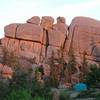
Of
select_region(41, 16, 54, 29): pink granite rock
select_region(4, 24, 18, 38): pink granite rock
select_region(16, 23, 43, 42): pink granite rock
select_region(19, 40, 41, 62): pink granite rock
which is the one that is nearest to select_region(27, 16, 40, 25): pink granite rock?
select_region(41, 16, 54, 29): pink granite rock

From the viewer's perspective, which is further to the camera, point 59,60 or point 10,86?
point 59,60

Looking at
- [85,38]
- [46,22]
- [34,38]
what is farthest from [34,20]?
[85,38]

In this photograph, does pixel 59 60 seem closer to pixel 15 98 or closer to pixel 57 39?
pixel 57 39

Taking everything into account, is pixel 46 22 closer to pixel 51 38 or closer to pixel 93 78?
pixel 51 38

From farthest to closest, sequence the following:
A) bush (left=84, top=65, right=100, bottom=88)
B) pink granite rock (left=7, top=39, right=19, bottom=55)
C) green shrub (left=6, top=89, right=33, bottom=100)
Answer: pink granite rock (left=7, top=39, right=19, bottom=55) < bush (left=84, top=65, right=100, bottom=88) < green shrub (left=6, top=89, right=33, bottom=100)

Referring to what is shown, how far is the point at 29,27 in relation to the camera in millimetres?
41156

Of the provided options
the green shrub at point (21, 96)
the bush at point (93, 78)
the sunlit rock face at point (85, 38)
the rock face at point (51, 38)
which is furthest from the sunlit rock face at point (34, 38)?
the green shrub at point (21, 96)

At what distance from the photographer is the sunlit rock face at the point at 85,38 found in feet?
130

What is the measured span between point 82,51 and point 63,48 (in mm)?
1678

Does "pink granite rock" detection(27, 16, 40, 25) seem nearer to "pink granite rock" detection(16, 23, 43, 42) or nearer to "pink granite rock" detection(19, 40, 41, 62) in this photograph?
"pink granite rock" detection(16, 23, 43, 42)

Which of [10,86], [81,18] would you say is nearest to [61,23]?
[81,18]

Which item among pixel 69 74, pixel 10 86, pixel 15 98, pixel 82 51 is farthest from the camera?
pixel 82 51

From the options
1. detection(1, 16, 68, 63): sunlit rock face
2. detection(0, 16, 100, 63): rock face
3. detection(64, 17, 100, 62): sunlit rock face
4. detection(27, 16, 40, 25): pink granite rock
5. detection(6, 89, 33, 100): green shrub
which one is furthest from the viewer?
detection(27, 16, 40, 25): pink granite rock

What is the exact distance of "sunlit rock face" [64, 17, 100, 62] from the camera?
3950 cm
